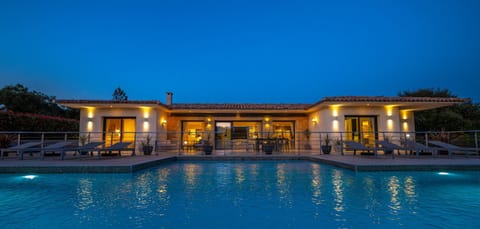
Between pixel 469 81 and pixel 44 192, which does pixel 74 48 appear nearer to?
pixel 44 192

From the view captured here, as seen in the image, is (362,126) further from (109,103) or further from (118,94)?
(118,94)

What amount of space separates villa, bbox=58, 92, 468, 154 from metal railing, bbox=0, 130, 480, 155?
0.19 feet

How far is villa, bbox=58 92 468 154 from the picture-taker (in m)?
11.1

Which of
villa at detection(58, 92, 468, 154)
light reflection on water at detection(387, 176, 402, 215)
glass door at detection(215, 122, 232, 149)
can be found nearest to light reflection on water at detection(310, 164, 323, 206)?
light reflection on water at detection(387, 176, 402, 215)

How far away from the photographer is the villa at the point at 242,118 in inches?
438

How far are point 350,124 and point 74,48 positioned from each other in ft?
110

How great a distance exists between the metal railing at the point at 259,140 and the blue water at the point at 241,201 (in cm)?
456

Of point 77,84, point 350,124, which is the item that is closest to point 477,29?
point 350,124

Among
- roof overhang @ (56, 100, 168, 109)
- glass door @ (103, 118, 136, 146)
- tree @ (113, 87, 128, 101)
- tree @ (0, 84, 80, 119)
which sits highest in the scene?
tree @ (113, 87, 128, 101)

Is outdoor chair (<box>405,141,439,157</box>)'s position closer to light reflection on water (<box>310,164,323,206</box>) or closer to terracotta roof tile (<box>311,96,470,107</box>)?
terracotta roof tile (<box>311,96,470,107</box>)

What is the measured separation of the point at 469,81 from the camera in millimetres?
67375

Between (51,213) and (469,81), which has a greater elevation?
(469,81)

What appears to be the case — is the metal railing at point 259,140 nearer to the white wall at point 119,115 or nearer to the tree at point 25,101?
the white wall at point 119,115

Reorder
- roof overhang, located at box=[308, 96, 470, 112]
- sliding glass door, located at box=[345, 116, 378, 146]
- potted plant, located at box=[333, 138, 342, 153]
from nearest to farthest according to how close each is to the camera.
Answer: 1. roof overhang, located at box=[308, 96, 470, 112]
2. potted plant, located at box=[333, 138, 342, 153]
3. sliding glass door, located at box=[345, 116, 378, 146]
